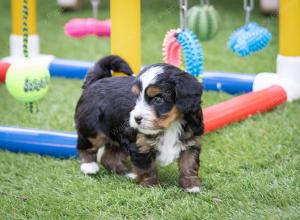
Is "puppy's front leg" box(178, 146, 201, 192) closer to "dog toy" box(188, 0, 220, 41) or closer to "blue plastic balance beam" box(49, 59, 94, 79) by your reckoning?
"dog toy" box(188, 0, 220, 41)

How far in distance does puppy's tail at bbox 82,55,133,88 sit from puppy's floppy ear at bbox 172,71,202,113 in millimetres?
820

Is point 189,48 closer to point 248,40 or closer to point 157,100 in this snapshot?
point 248,40

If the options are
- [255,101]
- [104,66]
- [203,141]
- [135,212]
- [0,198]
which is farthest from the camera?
[255,101]

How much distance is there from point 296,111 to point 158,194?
1.96 metres

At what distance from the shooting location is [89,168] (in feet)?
13.1

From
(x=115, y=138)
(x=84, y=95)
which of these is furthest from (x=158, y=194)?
(x=84, y=95)

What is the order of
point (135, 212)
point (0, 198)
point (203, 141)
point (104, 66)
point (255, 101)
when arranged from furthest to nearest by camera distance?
point (255, 101) < point (203, 141) < point (104, 66) < point (0, 198) < point (135, 212)

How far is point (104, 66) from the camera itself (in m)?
4.25

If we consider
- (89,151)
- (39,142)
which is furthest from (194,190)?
(39,142)

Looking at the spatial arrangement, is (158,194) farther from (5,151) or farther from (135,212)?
(5,151)

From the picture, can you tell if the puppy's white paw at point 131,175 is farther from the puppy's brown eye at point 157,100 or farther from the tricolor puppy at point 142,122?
the puppy's brown eye at point 157,100

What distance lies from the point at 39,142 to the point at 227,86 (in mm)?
2051

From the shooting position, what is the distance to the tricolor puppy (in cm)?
342

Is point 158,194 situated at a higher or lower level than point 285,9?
lower
